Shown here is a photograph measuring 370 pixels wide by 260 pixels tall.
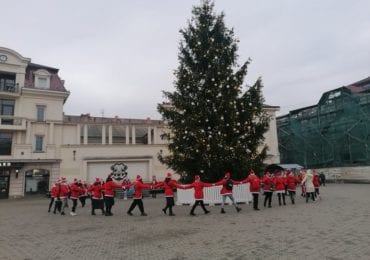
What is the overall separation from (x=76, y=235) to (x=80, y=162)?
25966mm

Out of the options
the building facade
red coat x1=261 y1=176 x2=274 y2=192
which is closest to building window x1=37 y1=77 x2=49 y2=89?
the building facade

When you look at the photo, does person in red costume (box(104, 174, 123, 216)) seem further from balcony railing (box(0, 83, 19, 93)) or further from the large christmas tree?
balcony railing (box(0, 83, 19, 93))

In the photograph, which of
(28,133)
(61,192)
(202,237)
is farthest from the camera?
(28,133)

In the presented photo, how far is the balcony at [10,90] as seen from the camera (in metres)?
34.4

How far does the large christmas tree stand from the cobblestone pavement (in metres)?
4.93

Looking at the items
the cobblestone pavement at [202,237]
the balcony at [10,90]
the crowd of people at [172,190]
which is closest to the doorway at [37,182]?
the balcony at [10,90]

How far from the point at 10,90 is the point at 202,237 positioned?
31611mm

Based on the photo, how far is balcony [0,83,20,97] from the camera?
34375 millimetres

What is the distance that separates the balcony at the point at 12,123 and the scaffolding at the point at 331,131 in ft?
129

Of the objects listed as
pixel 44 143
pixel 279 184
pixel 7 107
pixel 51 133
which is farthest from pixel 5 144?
pixel 279 184

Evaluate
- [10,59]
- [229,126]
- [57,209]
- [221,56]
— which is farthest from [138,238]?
[10,59]

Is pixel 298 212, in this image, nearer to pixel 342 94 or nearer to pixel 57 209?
pixel 57 209

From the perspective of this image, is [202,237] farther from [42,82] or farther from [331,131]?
[331,131]

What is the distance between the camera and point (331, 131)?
4875 cm
